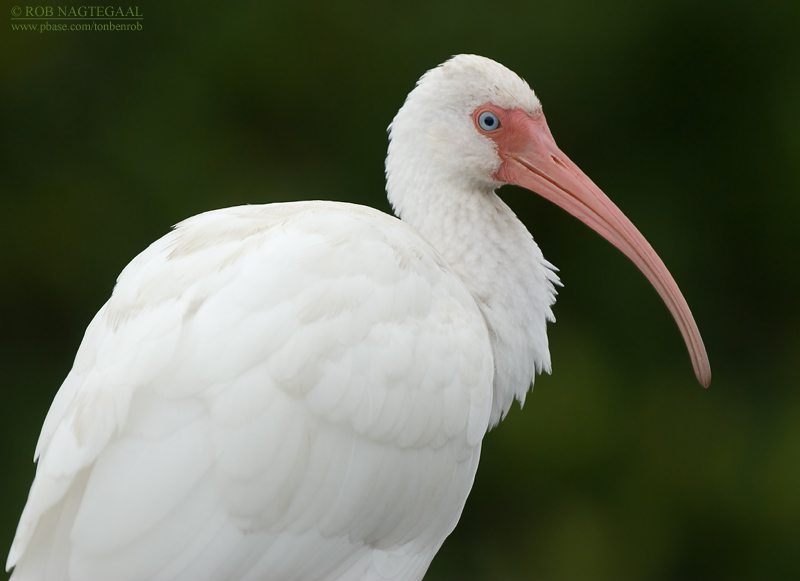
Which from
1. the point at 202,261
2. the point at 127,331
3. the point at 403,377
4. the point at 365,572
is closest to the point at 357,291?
the point at 403,377

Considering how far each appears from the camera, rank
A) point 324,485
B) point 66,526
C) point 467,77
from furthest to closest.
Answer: point 467,77 → point 324,485 → point 66,526

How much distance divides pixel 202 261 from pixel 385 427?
0.56 m

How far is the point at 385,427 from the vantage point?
211 cm

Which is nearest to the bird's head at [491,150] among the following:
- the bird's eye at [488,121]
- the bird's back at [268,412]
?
the bird's eye at [488,121]

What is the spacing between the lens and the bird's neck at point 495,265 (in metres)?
2.44

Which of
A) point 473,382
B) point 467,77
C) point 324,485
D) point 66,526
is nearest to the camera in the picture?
point 66,526

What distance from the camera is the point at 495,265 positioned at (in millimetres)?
2457

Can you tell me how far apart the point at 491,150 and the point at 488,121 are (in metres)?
0.08

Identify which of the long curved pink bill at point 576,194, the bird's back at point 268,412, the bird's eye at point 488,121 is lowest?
the bird's back at point 268,412

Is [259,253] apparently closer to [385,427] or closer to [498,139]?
[385,427]

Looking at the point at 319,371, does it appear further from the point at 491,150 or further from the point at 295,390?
the point at 491,150

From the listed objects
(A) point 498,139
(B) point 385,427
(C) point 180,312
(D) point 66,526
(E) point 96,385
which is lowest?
(D) point 66,526

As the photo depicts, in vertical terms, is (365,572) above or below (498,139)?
below

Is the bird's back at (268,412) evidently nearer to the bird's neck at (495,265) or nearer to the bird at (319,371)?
the bird at (319,371)
